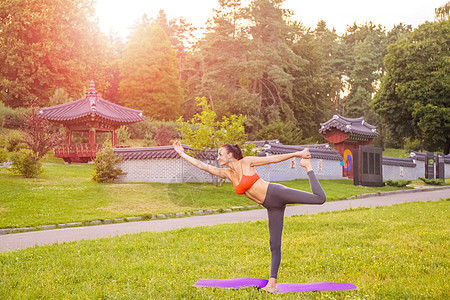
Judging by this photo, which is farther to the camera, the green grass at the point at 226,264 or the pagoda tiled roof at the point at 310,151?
the pagoda tiled roof at the point at 310,151

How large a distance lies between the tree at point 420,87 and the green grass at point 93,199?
22.1 m

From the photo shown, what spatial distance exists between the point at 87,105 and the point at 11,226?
81.6ft

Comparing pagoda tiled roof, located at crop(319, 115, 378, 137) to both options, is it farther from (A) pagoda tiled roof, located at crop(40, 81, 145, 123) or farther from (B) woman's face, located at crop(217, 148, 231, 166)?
(B) woman's face, located at crop(217, 148, 231, 166)

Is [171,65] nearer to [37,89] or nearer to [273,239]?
[37,89]

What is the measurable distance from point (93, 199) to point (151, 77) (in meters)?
40.8

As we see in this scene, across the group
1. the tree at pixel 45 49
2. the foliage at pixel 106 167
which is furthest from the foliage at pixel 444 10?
the tree at pixel 45 49

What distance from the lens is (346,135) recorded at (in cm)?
3447

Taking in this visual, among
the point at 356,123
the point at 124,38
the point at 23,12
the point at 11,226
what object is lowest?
the point at 11,226

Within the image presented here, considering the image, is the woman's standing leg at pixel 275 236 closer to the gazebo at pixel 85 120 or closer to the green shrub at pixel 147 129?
the gazebo at pixel 85 120

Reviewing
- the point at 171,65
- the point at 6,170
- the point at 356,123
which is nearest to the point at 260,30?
the point at 171,65

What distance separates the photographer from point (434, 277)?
650 cm

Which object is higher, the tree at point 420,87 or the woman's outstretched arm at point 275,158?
the tree at point 420,87

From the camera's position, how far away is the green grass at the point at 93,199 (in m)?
15.9

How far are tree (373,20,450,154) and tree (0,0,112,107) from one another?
3415 cm
